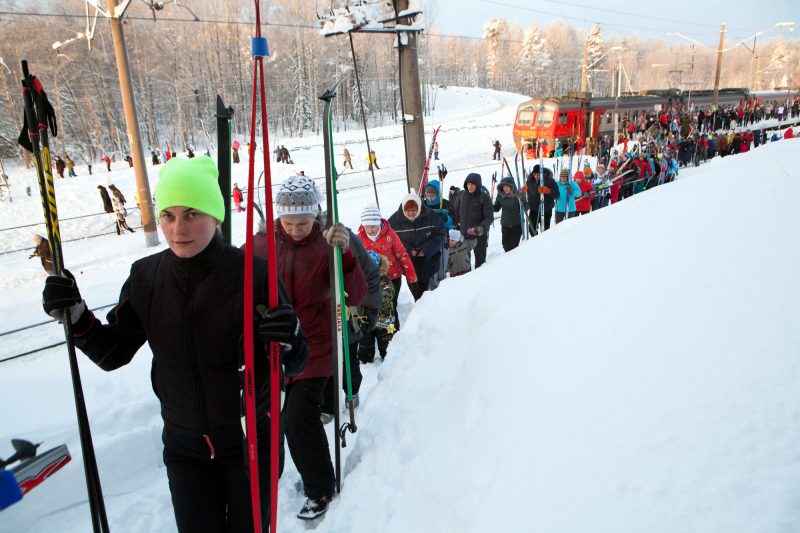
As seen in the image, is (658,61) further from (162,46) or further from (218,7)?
(162,46)

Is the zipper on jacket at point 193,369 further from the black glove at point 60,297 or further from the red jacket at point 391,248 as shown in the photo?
the red jacket at point 391,248

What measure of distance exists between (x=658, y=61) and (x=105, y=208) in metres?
118

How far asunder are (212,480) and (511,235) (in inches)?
267

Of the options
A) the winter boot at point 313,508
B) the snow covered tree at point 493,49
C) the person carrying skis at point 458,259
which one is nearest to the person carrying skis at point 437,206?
the person carrying skis at point 458,259

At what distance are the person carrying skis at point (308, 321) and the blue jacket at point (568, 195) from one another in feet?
26.1

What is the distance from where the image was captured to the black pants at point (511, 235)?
7.89 metres

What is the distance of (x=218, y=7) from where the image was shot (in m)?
48.9

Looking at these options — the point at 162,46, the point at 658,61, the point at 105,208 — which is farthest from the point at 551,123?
the point at 658,61

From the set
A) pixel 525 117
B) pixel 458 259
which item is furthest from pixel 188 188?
pixel 525 117

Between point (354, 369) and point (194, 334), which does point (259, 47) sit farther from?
point (354, 369)

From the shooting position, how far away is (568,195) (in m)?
9.67

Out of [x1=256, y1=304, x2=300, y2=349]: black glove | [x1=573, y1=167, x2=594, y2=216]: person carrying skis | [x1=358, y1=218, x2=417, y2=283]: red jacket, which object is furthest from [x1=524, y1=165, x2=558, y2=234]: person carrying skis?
[x1=256, y1=304, x2=300, y2=349]: black glove

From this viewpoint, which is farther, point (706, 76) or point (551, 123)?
point (706, 76)

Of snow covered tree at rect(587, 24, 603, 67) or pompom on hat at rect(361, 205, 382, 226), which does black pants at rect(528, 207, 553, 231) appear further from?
snow covered tree at rect(587, 24, 603, 67)
